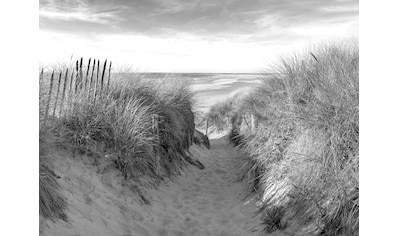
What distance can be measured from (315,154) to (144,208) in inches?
94.7

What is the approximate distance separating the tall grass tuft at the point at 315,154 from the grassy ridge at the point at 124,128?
5.54 feet

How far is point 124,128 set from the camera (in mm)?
4828

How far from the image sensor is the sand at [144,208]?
366 centimetres

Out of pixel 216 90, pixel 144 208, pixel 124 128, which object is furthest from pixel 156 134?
pixel 216 90

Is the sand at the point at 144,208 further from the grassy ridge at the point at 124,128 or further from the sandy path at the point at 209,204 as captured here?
the grassy ridge at the point at 124,128

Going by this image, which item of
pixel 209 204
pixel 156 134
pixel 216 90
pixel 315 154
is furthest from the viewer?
pixel 216 90

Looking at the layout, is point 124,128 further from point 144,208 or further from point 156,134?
point 144,208

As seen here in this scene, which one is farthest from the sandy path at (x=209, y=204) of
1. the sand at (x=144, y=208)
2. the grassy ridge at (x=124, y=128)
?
the grassy ridge at (x=124, y=128)

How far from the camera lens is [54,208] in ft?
10.5

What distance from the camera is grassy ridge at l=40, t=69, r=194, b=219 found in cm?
445
